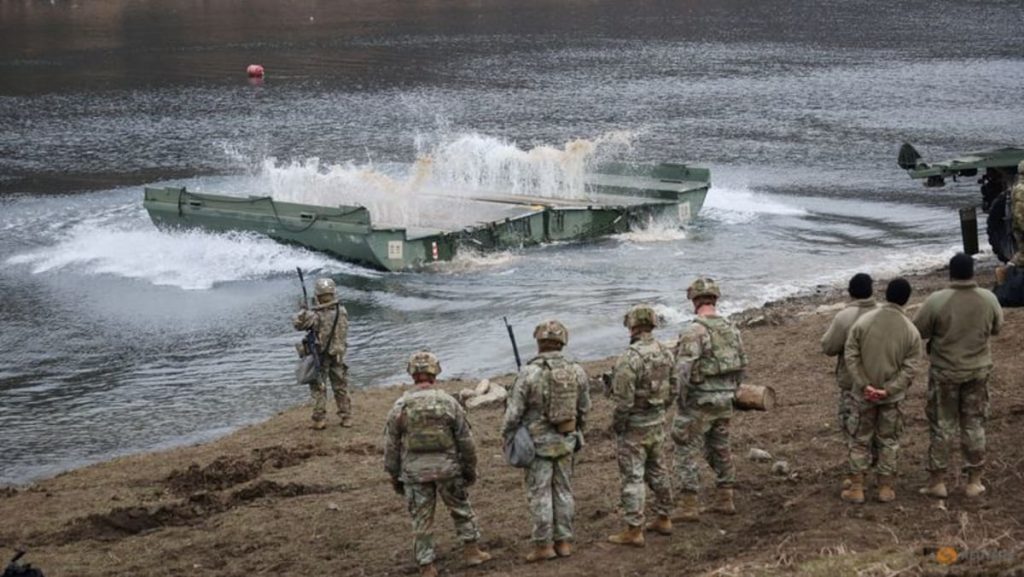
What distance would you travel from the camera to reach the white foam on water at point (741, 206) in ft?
103

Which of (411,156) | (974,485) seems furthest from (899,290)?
(411,156)

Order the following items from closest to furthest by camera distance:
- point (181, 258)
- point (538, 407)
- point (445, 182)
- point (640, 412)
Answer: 1. point (538, 407)
2. point (640, 412)
3. point (181, 258)
4. point (445, 182)

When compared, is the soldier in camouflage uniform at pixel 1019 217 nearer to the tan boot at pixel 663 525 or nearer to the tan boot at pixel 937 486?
the tan boot at pixel 937 486

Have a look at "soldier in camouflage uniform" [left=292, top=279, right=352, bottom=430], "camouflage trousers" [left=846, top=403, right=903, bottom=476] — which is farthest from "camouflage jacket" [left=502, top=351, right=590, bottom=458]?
"soldier in camouflage uniform" [left=292, top=279, right=352, bottom=430]

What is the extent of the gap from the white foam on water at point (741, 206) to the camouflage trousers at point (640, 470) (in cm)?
2106

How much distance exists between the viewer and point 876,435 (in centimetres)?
1037

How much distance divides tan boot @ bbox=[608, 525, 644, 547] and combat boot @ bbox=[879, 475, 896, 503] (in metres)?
1.74

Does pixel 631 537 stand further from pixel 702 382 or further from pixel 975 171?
pixel 975 171

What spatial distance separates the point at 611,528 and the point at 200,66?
52.9m

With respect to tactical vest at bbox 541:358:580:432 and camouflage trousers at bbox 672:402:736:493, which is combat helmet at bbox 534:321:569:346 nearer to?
tactical vest at bbox 541:358:580:432

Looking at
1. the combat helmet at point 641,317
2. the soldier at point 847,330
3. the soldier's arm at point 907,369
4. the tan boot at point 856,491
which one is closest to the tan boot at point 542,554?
the combat helmet at point 641,317

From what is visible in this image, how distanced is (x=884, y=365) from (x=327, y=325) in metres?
6.45

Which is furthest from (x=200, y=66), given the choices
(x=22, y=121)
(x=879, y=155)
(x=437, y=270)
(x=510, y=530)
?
(x=510, y=530)

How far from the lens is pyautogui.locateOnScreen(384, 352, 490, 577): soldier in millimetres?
9703
